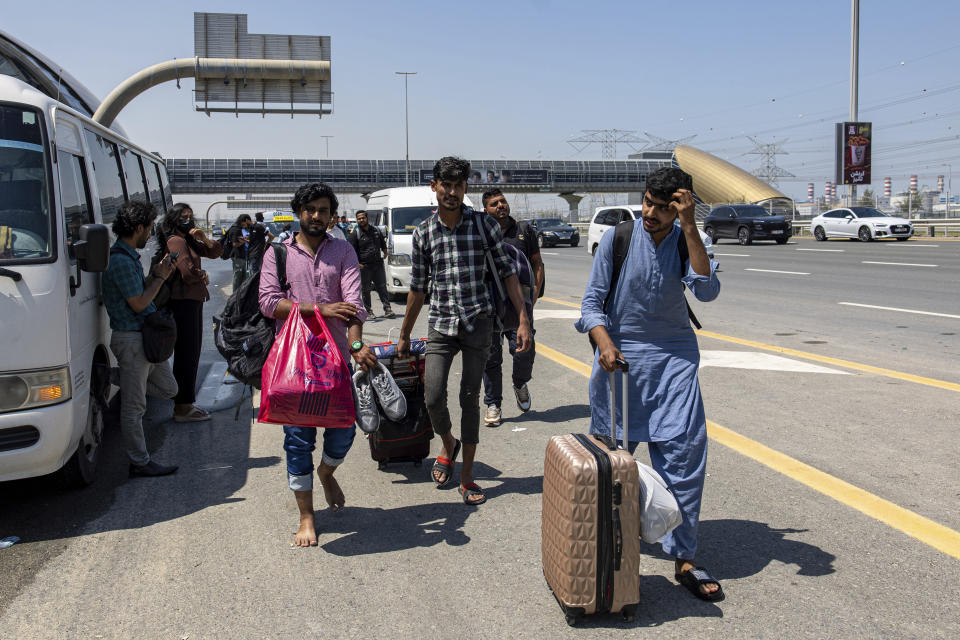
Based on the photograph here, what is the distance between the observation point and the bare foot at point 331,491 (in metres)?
4.21

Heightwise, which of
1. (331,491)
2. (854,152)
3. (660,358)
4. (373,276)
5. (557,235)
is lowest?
(331,491)

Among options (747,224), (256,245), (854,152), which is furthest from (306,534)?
(854,152)

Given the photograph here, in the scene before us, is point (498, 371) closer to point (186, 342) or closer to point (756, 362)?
point (186, 342)

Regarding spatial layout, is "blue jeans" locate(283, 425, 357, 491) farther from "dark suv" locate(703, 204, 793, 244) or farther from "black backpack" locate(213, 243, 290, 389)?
"dark suv" locate(703, 204, 793, 244)

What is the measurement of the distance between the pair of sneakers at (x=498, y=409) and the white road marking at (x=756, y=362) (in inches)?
85.5

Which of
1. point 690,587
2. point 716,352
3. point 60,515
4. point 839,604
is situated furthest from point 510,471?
point 716,352

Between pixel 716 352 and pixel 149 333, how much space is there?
5923 millimetres

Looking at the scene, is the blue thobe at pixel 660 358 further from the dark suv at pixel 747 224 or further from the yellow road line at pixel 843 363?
the dark suv at pixel 747 224

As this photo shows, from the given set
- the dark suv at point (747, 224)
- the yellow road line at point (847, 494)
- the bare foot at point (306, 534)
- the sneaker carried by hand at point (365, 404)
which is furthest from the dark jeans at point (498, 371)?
the dark suv at point (747, 224)

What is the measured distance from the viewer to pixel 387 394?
4.08 meters

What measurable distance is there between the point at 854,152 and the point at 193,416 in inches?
1609

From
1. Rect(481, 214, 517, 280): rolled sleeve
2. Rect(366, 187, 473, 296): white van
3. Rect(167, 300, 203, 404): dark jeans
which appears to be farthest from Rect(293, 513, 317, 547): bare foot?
Rect(366, 187, 473, 296): white van

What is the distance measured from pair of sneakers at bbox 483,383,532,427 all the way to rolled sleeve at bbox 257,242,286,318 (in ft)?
8.16

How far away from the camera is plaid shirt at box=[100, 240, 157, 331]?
488 centimetres
